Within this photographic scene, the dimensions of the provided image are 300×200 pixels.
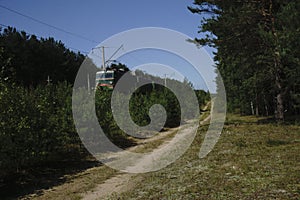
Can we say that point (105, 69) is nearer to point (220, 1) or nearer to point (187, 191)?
point (220, 1)

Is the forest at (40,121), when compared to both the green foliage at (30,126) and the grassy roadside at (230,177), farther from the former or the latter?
the grassy roadside at (230,177)

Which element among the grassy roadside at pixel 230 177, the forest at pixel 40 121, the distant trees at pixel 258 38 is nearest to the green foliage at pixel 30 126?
the forest at pixel 40 121

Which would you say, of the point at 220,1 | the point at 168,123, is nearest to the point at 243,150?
the point at 220,1

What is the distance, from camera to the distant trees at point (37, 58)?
164 feet

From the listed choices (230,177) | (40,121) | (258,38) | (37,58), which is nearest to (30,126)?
(40,121)

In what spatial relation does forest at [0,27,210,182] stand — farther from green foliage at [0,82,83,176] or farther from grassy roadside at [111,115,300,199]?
grassy roadside at [111,115,300,199]

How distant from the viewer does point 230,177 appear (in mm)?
7590

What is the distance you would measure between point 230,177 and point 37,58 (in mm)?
54904

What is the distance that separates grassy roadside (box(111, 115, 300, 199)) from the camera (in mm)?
6223

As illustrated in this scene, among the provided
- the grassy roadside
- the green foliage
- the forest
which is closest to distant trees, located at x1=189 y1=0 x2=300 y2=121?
the grassy roadside

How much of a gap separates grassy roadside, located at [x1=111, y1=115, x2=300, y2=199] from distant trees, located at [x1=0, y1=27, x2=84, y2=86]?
40358 millimetres

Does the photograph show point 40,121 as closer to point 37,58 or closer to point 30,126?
point 30,126

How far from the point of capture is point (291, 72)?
16.1 meters

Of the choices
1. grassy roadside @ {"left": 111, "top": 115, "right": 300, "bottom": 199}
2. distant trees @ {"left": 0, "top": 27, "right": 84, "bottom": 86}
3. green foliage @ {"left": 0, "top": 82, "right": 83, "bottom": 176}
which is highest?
distant trees @ {"left": 0, "top": 27, "right": 84, "bottom": 86}
